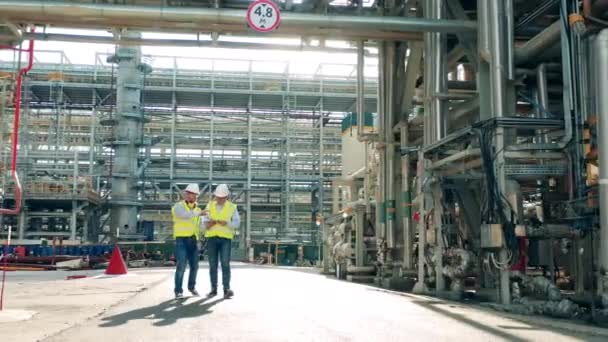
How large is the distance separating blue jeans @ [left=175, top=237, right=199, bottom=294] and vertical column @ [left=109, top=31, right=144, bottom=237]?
27.4 metres

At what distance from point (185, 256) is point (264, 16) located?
14.3ft

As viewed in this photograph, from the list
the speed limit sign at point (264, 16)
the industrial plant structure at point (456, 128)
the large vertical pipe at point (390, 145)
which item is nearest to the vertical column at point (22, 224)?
the industrial plant structure at point (456, 128)

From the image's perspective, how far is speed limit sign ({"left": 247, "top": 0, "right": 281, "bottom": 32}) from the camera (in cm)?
1039

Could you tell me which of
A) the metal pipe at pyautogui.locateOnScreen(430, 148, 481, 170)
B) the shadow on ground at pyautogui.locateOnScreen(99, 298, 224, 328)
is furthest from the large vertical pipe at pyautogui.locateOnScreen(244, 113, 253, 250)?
the shadow on ground at pyautogui.locateOnScreen(99, 298, 224, 328)

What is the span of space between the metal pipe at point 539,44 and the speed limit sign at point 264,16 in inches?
156

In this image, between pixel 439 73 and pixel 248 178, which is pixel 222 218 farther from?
pixel 248 178

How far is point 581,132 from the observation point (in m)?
7.81

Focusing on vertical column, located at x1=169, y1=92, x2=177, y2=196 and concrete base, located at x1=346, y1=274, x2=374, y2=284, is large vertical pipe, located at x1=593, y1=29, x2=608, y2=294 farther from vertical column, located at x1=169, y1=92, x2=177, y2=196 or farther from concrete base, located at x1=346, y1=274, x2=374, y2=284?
vertical column, located at x1=169, y1=92, x2=177, y2=196

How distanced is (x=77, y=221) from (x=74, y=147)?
5.09 meters

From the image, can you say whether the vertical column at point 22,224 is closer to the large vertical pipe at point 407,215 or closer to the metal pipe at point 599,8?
the large vertical pipe at point 407,215

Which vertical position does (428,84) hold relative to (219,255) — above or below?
above

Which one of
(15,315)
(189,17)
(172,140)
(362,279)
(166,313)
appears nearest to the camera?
(166,313)

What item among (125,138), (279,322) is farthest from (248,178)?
(279,322)

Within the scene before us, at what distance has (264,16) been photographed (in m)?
10.4
